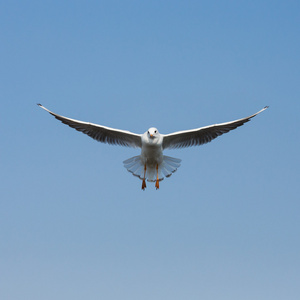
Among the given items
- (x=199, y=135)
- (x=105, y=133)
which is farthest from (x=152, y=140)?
(x=105, y=133)

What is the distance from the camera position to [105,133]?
613 inches

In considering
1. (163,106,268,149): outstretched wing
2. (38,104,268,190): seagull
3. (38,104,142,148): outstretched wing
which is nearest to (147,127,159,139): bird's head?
(38,104,268,190): seagull

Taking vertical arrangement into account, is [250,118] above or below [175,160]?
above

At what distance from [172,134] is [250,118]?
2.07 meters

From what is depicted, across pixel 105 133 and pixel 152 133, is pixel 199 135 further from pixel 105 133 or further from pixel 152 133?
pixel 105 133

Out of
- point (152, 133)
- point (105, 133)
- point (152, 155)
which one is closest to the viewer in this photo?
point (152, 133)

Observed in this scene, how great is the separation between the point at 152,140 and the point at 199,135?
1.42 metres

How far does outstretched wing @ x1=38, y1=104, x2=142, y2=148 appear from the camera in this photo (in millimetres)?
15289

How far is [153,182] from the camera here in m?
15.1

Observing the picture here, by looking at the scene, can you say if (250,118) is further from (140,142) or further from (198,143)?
(140,142)

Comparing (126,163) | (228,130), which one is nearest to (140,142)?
(126,163)

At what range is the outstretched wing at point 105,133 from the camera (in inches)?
602

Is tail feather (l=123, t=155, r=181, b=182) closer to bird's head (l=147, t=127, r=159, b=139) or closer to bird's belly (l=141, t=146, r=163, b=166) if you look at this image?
bird's belly (l=141, t=146, r=163, b=166)

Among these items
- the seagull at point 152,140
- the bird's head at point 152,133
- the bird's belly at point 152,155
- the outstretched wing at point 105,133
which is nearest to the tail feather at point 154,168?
the seagull at point 152,140
